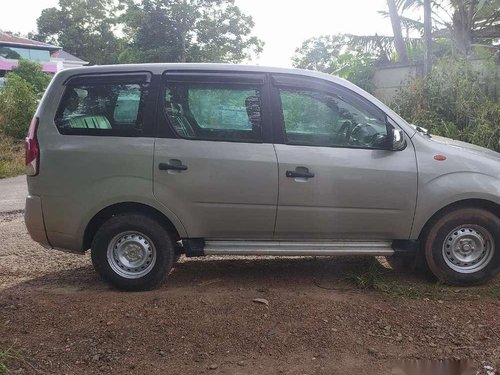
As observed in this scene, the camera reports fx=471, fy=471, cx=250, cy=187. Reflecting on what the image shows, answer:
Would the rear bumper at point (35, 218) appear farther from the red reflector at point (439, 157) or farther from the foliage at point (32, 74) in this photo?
the foliage at point (32, 74)

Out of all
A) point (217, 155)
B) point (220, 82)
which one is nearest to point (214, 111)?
point (220, 82)

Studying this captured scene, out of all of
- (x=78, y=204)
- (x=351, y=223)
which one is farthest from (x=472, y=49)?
(x=78, y=204)

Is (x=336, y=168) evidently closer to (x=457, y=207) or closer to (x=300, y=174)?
(x=300, y=174)

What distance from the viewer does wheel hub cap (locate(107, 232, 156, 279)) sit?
412 centimetres

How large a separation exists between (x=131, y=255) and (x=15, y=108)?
1390 cm

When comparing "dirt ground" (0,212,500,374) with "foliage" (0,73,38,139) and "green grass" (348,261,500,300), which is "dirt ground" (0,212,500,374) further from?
"foliage" (0,73,38,139)

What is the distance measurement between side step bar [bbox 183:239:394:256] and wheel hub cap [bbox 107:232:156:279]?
1.11 ft

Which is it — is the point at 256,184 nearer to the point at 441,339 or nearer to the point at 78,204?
the point at 78,204

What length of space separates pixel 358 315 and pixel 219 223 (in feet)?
4.52

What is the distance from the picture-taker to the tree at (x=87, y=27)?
5284 cm

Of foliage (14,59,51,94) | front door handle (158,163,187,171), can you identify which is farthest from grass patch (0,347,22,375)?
foliage (14,59,51,94)

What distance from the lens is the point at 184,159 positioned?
399 cm

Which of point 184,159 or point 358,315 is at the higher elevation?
point 184,159

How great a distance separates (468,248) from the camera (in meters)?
4.19
